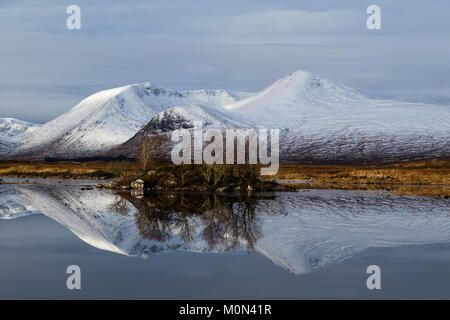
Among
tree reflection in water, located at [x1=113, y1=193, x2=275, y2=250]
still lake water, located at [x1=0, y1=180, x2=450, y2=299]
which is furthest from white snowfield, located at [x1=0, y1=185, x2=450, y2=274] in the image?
tree reflection in water, located at [x1=113, y1=193, x2=275, y2=250]

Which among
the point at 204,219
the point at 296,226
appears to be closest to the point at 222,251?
the point at 296,226

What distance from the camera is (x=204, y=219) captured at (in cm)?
2516

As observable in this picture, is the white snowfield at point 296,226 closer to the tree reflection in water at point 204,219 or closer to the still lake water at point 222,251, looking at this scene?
the still lake water at point 222,251

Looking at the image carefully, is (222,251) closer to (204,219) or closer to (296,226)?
(296,226)

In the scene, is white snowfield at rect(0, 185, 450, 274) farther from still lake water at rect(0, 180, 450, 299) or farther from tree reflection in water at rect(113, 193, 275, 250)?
tree reflection in water at rect(113, 193, 275, 250)

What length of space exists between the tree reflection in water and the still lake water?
0.05 m

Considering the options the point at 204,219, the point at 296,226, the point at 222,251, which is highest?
the point at 204,219

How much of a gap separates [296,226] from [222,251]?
6.62 metres

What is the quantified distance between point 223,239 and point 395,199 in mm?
21373

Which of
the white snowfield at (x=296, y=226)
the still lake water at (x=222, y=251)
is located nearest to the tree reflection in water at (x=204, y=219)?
the still lake water at (x=222, y=251)
